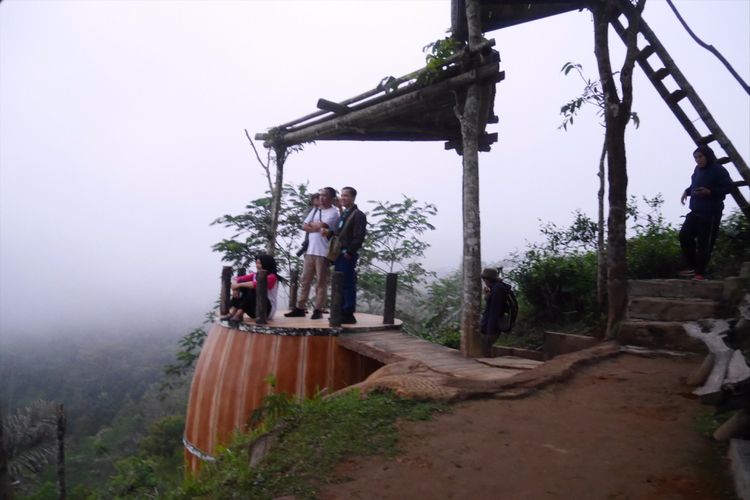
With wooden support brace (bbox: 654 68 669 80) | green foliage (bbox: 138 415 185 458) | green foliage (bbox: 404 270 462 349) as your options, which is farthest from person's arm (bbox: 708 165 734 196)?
green foliage (bbox: 138 415 185 458)

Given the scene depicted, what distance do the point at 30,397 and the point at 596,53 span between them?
25.4 m

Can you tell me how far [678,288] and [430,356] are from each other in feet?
8.02

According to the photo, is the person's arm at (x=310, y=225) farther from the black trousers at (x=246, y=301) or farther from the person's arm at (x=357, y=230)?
the black trousers at (x=246, y=301)

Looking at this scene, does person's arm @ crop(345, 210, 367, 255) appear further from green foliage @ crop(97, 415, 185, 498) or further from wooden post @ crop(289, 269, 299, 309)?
green foliage @ crop(97, 415, 185, 498)

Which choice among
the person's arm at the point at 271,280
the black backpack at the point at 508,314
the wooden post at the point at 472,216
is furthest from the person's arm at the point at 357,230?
the black backpack at the point at 508,314

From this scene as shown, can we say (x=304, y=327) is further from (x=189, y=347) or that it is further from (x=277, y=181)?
(x=189, y=347)

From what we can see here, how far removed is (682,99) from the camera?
19.9 feet

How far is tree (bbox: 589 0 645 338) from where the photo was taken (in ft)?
17.5

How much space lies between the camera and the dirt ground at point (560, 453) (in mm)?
2549

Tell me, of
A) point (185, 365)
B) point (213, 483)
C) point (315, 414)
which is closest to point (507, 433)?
point (315, 414)

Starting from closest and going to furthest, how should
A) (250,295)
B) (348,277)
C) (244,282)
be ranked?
(348,277), (250,295), (244,282)

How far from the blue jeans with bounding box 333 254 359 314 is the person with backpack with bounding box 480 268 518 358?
1.57 m

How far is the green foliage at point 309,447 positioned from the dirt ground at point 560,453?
4.8 inches

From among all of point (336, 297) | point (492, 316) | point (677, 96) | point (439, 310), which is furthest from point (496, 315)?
point (439, 310)
